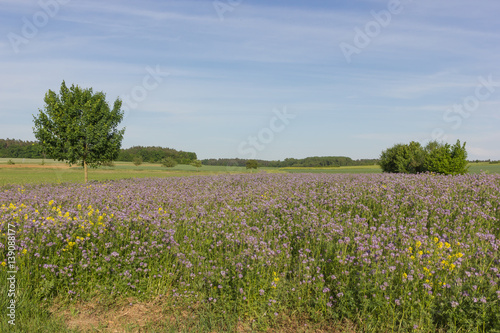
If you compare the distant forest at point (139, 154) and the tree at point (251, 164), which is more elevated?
the distant forest at point (139, 154)

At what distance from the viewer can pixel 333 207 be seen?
840 centimetres

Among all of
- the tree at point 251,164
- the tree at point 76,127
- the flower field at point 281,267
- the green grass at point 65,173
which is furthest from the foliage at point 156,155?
the flower field at point 281,267

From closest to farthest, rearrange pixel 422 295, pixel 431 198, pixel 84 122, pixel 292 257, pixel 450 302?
1. pixel 450 302
2. pixel 422 295
3. pixel 292 257
4. pixel 431 198
5. pixel 84 122

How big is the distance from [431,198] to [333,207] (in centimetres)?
249

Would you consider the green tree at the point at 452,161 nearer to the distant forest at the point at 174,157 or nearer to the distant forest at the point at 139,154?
the distant forest at the point at 174,157

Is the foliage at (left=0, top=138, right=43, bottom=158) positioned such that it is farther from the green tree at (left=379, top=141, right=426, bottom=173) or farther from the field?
the green tree at (left=379, top=141, right=426, bottom=173)

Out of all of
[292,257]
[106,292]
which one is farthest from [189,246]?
[292,257]

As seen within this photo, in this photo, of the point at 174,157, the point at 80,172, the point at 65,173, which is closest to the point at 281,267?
the point at 65,173

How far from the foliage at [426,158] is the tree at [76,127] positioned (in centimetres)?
2739

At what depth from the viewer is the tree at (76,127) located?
23.4 metres

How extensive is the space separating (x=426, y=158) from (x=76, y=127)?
32334mm

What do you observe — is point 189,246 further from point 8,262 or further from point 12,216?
point 12,216

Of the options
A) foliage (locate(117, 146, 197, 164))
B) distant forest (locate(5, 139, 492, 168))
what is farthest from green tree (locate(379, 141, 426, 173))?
foliage (locate(117, 146, 197, 164))

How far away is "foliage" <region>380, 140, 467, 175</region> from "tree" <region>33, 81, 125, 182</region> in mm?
27392
